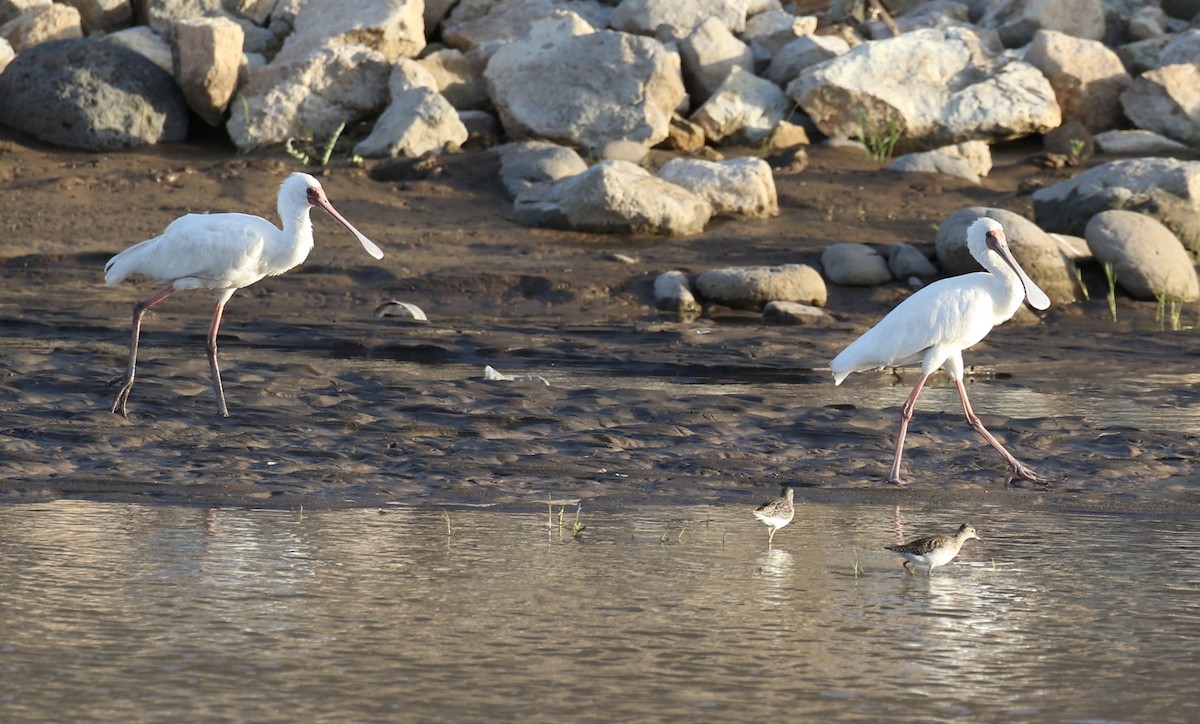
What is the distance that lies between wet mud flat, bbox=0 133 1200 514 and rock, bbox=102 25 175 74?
1216 millimetres

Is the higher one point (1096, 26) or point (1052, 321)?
point (1096, 26)

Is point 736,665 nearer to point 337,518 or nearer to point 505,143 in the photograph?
point 337,518

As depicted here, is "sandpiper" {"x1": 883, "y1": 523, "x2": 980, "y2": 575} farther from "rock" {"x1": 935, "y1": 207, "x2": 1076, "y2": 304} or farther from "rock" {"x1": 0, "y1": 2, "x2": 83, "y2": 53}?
"rock" {"x1": 0, "y1": 2, "x2": 83, "y2": 53}

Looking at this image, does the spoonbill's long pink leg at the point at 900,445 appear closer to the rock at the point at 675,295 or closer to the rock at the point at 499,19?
the rock at the point at 675,295

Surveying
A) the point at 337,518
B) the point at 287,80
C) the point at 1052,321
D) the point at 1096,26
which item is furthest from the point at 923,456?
the point at 1096,26

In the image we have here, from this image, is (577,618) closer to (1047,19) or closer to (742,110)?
(742,110)

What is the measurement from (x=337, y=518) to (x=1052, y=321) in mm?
8882

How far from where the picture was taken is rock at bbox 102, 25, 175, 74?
1953cm

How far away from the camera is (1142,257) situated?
48.3 feet

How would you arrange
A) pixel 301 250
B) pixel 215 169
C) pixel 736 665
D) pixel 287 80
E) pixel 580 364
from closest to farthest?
1. pixel 736 665
2. pixel 301 250
3. pixel 580 364
4. pixel 215 169
5. pixel 287 80

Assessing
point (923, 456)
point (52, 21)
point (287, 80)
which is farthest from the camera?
point (52, 21)

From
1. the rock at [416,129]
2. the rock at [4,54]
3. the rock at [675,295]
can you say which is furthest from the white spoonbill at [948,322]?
the rock at [4,54]

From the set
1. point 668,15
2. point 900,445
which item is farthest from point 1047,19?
point 900,445

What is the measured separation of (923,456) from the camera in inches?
346
